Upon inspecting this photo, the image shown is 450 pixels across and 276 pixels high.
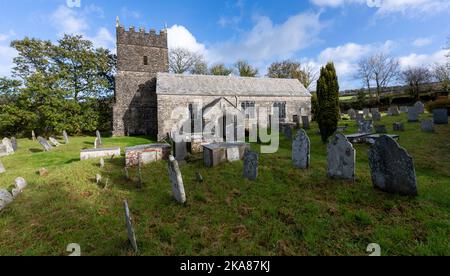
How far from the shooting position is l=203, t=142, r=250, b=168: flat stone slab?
8227 millimetres

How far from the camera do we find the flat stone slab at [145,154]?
347 inches

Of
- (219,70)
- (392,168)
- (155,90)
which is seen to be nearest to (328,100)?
(392,168)

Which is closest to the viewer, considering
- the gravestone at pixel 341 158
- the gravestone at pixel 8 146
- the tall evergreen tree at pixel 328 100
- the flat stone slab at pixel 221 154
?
the gravestone at pixel 341 158

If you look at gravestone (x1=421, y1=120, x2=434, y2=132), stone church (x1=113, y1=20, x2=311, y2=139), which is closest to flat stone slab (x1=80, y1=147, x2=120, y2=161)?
stone church (x1=113, y1=20, x2=311, y2=139)

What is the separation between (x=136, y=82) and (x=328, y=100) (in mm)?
20545

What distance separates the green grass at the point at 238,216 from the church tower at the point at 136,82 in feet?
54.3

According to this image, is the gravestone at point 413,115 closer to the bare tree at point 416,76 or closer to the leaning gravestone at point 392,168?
the leaning gravestone at point 392,168

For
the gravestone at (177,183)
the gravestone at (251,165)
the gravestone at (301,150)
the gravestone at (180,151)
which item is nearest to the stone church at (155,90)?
the gravestone at (180,151)

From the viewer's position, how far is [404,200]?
15.0 feet

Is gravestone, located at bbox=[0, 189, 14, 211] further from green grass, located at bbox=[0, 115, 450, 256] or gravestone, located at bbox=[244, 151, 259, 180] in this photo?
gravestone, located at bbox=[244, 151, 259, 180]

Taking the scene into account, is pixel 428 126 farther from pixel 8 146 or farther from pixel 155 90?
pixel 8 146

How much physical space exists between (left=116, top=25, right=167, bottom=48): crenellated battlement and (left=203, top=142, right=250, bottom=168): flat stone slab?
832 inches

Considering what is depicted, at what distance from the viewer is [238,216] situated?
451cm

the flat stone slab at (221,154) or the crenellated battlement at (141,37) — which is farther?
the crenellated battlement at (141,37)
